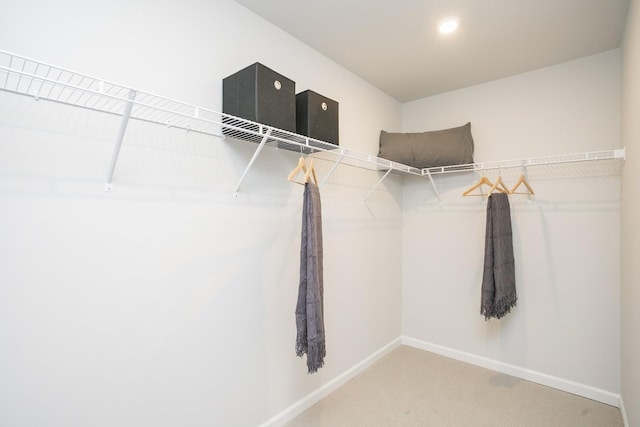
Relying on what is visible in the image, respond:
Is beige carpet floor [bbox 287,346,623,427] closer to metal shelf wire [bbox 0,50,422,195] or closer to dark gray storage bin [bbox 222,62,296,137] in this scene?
metal shelf wire [bbox 0,50,422,195]

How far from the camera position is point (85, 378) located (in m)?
1.20

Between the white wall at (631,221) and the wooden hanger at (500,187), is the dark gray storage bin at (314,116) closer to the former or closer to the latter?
the wooden hanger at (500,187)

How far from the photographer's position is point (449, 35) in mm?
1981

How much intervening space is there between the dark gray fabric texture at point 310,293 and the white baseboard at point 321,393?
1.87 ft

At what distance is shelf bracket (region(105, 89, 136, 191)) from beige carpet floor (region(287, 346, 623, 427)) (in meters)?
1.67

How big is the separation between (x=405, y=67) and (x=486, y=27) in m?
0.62

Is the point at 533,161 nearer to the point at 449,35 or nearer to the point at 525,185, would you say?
the point at 525,185

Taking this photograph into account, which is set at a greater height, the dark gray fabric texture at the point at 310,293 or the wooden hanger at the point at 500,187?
the wooden hanger at the point at 500,187

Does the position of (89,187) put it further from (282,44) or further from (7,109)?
(282,44)

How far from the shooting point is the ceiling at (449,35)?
5.63 feet

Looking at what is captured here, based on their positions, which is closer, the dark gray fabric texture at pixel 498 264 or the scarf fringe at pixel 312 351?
the scarf fringe at pixel 312 351

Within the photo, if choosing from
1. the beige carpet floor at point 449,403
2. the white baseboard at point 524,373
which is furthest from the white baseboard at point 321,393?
the white baseboard at point 524,373

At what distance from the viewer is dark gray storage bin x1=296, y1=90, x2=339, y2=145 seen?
1734 mm

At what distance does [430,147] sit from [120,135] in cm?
222
